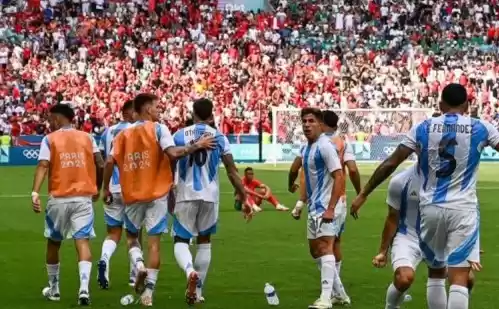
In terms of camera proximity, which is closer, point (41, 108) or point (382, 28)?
point (41, 108)

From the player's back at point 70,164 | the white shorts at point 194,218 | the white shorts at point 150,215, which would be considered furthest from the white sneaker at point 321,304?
the player's back at point 70,164

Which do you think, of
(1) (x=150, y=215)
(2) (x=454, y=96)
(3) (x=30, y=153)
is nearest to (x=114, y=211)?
(1) (x=150, y=215)

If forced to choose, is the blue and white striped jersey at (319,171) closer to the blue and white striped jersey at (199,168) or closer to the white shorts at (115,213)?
the blue and white striped jersey at (199,168)

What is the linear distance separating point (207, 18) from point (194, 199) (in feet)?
141

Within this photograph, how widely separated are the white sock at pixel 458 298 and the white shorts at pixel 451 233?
19 centimetres

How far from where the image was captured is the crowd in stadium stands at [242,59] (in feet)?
150

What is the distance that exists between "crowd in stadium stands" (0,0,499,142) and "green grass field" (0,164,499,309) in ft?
69.2

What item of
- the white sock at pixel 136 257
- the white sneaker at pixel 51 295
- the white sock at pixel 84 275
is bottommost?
the white sneaker at pixel 51 295

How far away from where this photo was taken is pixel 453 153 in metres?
9.03

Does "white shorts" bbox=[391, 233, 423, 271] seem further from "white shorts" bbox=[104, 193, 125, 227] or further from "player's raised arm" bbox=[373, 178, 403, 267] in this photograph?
"white shorts" bbox=[104, 193, 125, 227]

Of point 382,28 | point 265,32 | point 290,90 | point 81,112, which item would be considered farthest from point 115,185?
point 382,28

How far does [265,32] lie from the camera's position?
5353cm

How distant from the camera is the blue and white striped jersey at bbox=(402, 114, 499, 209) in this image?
9023 mm

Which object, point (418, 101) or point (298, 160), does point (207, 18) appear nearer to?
point (418, 101)
